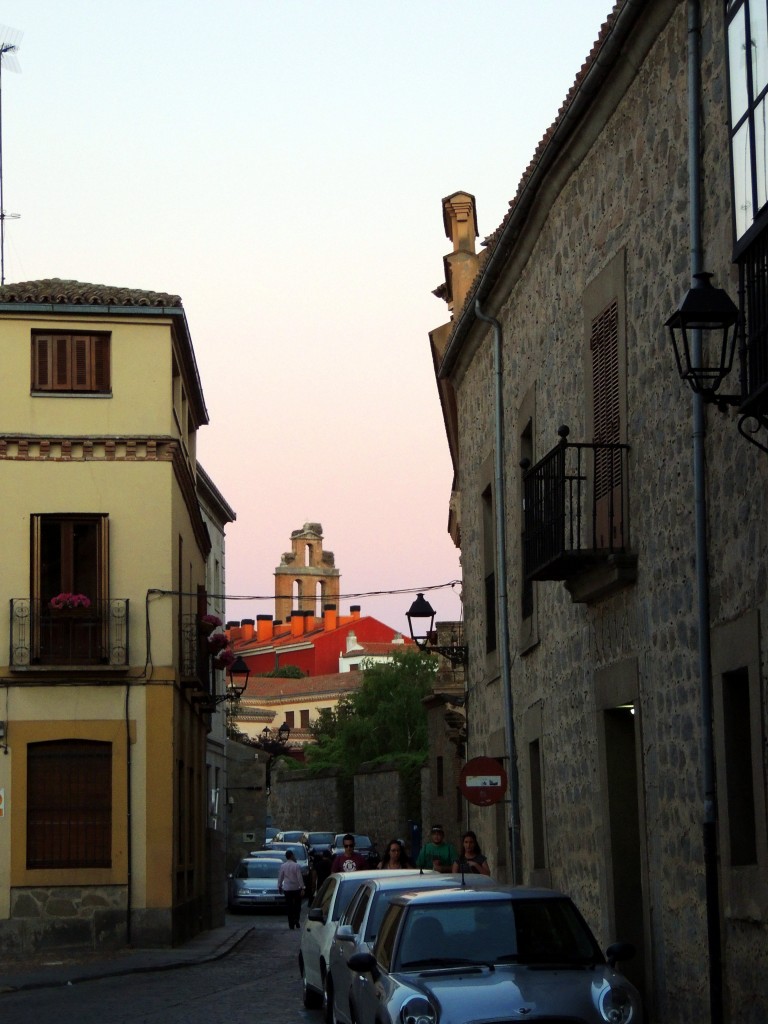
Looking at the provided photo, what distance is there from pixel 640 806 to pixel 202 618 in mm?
15339

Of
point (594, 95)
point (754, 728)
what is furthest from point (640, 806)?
point (594, 95)

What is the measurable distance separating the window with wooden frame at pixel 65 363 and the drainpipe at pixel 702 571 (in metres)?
15.2

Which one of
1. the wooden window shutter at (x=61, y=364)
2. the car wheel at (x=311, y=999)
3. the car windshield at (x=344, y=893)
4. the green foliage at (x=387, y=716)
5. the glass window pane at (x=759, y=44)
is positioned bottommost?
Answer: the car wheel at (x=311, y=999)

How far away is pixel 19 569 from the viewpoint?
25.0m

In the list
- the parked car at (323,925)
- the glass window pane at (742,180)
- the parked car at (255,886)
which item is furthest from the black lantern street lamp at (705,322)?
the parked car at (255,886)

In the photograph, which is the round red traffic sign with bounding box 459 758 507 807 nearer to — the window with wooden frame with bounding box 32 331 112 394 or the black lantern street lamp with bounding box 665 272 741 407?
the black lantern street lamp with bounding box 665 272 741 407

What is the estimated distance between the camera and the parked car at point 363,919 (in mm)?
12438

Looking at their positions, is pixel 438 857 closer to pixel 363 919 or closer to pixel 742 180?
pixel 363 919

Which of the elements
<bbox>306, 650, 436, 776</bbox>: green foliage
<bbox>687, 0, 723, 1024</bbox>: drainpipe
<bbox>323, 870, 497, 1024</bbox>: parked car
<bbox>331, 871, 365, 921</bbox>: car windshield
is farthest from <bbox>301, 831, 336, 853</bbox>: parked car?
<bbox>687, 0, 723, 1024</bbox>: drainpipe

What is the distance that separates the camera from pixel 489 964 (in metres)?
10.2

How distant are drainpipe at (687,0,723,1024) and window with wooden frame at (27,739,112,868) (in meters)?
14.7

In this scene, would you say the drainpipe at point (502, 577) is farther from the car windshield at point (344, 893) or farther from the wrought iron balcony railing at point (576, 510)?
the wrought iron balcony railing at point (576, 510)

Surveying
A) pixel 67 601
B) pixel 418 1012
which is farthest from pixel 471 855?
pixel 418 1012

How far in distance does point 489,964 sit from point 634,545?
4.54 metres
